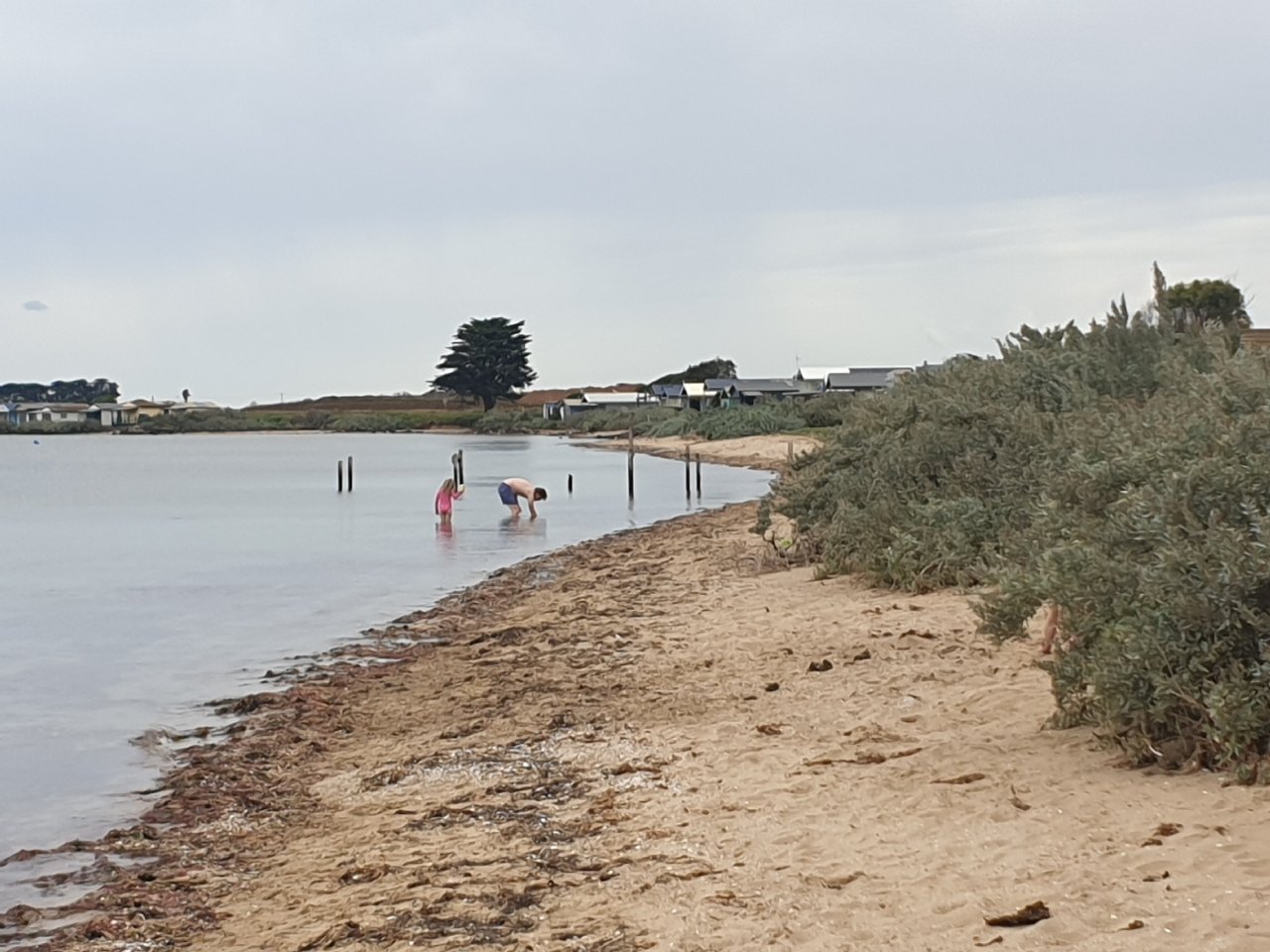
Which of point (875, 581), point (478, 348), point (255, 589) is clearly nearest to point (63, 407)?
point (478, 348)

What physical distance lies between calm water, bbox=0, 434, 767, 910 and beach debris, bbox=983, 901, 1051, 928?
5.31 m

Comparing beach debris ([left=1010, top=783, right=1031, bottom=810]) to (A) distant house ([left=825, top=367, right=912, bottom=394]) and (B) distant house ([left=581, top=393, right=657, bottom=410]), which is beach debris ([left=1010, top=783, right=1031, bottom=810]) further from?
(B) distant house ([left=581, top=393, right=657, bottom=410])

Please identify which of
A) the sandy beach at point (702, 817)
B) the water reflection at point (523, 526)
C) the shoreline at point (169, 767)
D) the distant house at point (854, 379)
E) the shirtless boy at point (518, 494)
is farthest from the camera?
the distant house at point (854, 379)

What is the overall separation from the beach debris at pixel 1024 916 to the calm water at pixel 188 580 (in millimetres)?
5309

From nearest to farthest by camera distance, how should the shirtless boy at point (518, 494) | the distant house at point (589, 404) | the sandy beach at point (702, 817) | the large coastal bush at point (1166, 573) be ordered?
1. the sandy beach at point (702, 817)
2. the large coastal bush at point (1166, 573)
3. the shirtless boy at point (518, 494)
4. the distant house at point (589, 404)

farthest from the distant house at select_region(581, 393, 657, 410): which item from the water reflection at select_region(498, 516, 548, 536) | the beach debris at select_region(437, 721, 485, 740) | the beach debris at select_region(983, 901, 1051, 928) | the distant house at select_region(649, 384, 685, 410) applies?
the beach debris at select_region(983, 901, 1051, 928)

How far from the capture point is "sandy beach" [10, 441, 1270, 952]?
5.81 metres

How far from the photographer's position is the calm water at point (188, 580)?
1221 cm

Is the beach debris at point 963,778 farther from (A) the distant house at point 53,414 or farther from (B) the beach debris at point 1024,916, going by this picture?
(A) the distant house at point 53,414

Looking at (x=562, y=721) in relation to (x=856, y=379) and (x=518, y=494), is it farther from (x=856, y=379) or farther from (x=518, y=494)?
(x=856, y=379)

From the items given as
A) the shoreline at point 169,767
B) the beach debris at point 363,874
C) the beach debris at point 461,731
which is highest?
the beach debris at point 363,874

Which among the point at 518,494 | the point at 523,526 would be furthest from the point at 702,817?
the point at 518,494

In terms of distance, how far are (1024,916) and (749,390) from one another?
113405 millimetres

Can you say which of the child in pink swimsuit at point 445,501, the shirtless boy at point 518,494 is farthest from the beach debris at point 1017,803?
the shirtless boy at point 518,494
